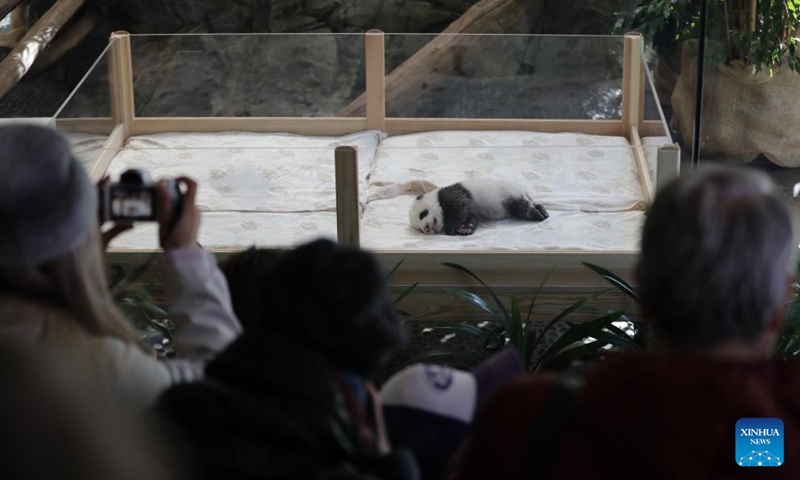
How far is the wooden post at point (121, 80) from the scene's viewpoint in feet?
13.3

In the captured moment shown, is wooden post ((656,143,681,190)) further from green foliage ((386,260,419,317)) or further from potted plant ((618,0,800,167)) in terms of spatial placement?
potted plant ((618,0,800,167))

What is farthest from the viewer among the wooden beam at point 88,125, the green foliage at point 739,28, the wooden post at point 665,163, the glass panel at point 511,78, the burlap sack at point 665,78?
the glass panel at point 511,78

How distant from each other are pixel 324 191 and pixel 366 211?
14 centimetres

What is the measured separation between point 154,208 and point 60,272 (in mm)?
224

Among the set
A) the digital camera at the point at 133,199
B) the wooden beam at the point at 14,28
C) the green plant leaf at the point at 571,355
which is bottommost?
the green plant leaf at the point at 571,355

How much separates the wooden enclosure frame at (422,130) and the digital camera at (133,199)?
1.48 metres

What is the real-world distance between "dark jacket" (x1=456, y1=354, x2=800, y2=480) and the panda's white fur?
204cm

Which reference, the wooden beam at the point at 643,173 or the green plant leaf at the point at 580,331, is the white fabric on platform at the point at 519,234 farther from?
the green plant leaf at the point at 580,331

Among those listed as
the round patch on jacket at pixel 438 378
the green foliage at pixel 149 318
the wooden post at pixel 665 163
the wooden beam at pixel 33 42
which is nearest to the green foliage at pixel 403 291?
the green foliage at pixel 149 318

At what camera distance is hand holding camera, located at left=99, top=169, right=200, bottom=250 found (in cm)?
132

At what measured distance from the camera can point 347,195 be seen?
2.87m

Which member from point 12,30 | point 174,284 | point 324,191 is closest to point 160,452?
point 174,284

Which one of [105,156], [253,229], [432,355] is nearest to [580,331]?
[432,355]

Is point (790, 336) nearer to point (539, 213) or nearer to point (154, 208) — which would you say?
point (539, 213)
